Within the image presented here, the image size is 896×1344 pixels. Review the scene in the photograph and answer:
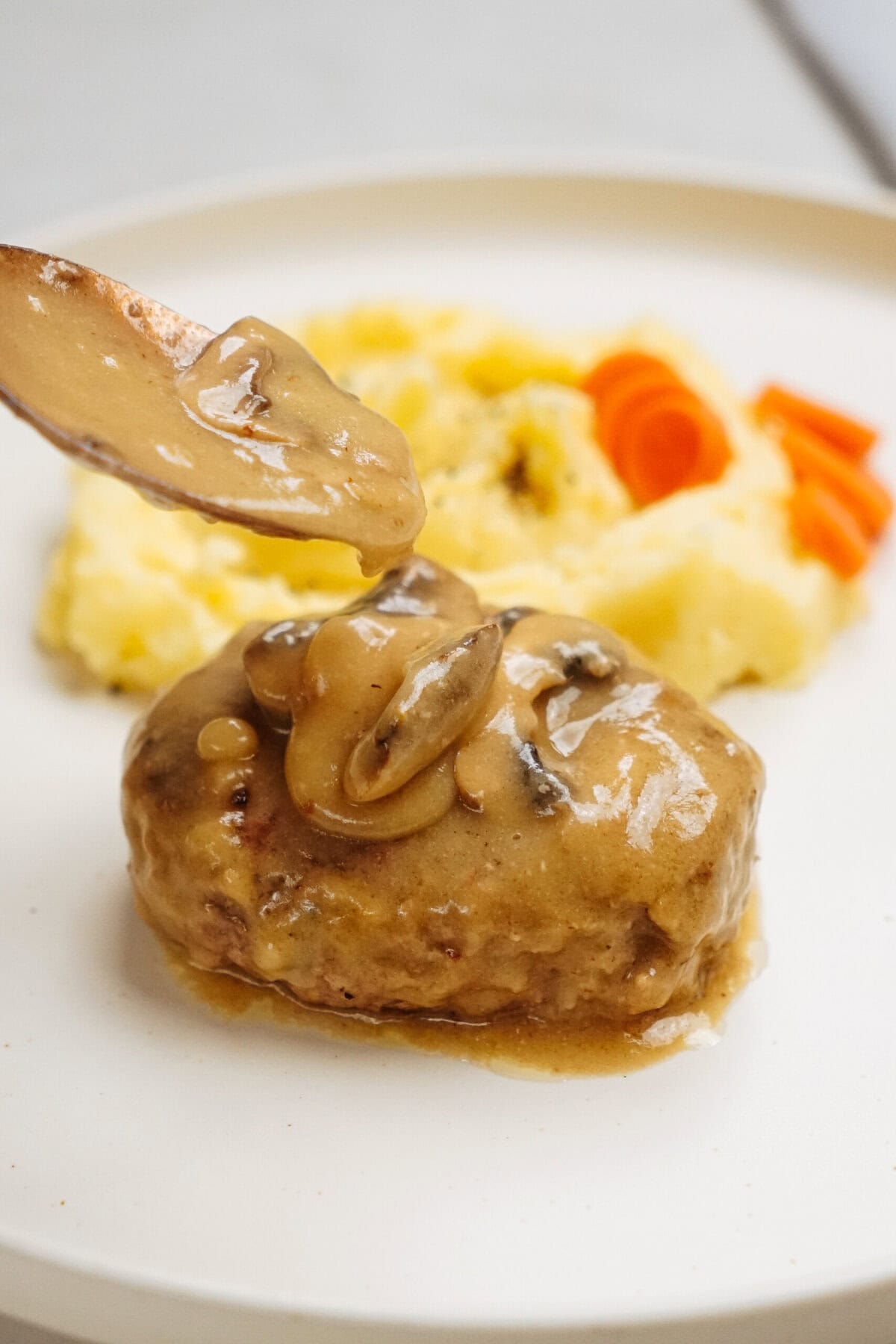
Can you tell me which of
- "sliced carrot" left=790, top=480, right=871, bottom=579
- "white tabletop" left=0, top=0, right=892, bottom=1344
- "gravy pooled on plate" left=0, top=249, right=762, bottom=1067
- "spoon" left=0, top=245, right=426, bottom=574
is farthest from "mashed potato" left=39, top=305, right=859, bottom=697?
"white tabletop" left=0, top=0, right=892, bottom=1344

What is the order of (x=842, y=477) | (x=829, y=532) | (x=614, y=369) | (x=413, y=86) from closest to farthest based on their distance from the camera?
1. (x=829, y=532)
2. (x=842, y=477)
3. (x=614, y=369)
4. (x=413, y=86)

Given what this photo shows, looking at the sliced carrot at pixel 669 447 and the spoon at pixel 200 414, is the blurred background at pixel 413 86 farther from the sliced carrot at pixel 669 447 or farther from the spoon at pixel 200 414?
the spoon at pixel 200 414

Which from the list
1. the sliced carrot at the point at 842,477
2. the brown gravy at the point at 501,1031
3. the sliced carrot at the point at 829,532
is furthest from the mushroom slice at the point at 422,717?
the sliced carrot at the point at 842,477

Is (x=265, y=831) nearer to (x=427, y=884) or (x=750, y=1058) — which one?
(x=427, y=884)

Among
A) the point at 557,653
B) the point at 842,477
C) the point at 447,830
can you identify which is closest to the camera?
the point at 447,830

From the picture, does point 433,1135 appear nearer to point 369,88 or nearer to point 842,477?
point 842,477

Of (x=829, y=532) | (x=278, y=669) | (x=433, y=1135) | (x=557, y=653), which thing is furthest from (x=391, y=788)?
(x=829, y=532)

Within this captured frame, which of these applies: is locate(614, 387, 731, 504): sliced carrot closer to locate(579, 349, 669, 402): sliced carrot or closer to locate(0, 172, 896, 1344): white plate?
locate(579, 349, 669, 402): sliced carrot
